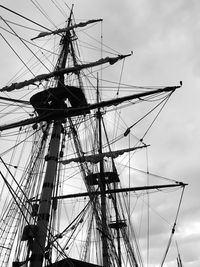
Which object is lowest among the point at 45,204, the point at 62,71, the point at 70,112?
the point at 45,204

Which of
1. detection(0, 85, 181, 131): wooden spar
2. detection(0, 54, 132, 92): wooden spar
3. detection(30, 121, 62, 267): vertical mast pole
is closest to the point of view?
detection(30, 121, 62, 267): vertical mast pole

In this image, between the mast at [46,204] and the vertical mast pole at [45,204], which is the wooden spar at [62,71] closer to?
the mast at [46,204]

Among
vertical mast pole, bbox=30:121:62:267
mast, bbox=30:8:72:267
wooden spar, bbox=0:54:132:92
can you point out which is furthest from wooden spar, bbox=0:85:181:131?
wooden spar, bbox=0:54:132:92

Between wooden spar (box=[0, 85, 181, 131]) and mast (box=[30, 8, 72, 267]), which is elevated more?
wooden spar (box=[0, 85, 181, 131])

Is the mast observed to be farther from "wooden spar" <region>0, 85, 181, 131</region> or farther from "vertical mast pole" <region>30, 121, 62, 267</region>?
"wooden spar" <region>0, 85, 181, 131</region>

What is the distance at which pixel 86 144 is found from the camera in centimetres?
1634

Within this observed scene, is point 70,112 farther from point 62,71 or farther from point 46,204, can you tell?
point 46,204

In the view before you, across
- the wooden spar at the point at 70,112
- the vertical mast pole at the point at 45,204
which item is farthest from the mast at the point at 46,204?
the wooden spar at the point at 70,112

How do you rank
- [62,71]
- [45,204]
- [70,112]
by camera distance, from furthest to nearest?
[62,71]
[70,112]
[45,204]

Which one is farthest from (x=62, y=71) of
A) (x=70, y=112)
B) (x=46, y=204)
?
(x=46, y=204)

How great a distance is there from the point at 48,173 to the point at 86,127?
542cm

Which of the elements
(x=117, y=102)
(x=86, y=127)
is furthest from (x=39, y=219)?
(x=86, y=127)

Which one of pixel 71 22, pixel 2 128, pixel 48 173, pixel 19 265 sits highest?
pixel 71 22

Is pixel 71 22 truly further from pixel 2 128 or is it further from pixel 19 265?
pixel 19 265
